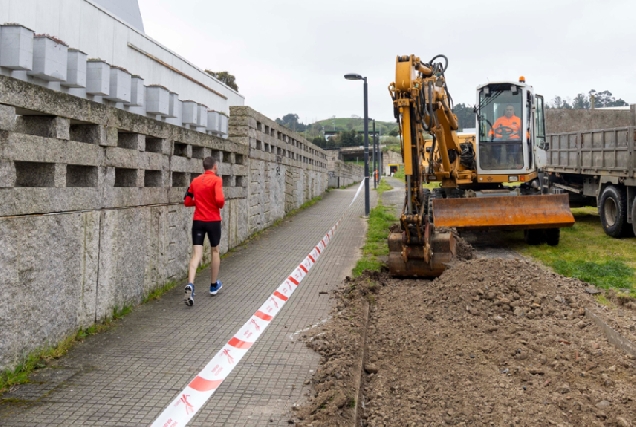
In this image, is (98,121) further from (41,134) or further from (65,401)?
(65,401)

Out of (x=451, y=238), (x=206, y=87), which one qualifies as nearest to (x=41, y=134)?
(x=451, y=238)

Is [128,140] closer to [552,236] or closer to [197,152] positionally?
[197,152]

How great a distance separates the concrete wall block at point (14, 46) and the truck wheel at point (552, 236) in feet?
39.9

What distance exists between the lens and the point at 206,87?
1108 inches

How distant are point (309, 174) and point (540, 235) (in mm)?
11153

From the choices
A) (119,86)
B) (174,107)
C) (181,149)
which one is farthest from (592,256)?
(174,107)

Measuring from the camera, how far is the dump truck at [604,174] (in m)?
13.3

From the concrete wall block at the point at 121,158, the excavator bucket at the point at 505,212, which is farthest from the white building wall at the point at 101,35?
the excavator bucket at the point at 505,212

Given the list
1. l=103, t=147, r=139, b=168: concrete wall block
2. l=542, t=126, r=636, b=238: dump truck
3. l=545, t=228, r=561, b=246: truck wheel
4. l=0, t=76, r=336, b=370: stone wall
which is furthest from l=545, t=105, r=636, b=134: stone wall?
l=103, t=147, r=139, b=168: concrete wall block

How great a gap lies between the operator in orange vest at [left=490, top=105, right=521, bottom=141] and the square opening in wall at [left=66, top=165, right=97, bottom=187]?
9.80 metres

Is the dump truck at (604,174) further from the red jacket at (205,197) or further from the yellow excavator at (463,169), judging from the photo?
the red jacket at (205,197)

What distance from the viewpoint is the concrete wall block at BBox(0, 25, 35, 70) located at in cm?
1251

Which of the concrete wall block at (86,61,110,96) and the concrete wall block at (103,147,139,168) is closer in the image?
the concrete wall block at (103,147,139,168)

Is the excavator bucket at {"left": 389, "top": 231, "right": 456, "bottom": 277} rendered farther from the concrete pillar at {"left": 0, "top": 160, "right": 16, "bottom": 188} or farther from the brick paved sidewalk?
the concrete pillar at {"left": 0, "top": 160, "right": 16, "bottom": 188}
